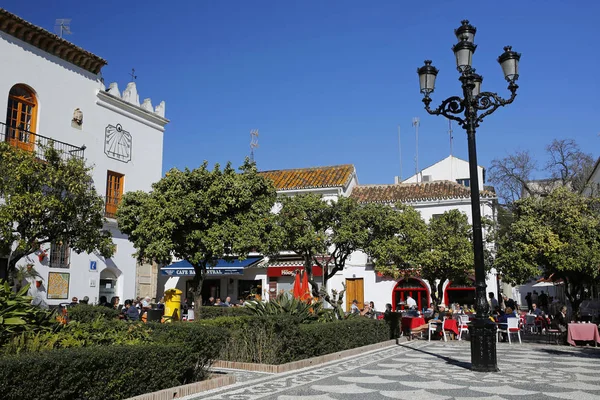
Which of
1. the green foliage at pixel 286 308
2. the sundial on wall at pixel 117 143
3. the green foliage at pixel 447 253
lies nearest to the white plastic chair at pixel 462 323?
the green foliage at pixel 447 253

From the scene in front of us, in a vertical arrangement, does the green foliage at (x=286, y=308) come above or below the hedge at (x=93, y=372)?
above

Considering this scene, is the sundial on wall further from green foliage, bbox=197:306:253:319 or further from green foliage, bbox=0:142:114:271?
green foliage, bbox=197:306:253:319

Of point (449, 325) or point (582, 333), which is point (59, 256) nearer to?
point (449, 325)

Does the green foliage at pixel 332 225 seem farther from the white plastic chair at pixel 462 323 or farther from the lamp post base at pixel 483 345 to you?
the lamp post base at pixel 483 345

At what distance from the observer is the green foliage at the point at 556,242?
17219 millimetres

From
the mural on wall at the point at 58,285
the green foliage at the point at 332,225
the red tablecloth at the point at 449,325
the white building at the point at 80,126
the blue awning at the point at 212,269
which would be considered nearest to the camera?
the red tablecloth at the point at 449,325

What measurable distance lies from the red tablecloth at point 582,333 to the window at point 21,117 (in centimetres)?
1888

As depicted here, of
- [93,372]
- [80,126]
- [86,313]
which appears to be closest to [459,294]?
[80,126]

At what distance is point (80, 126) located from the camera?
72.1 feet

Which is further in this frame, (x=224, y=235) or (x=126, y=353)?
(x=224, y=235)

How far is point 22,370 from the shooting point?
5.56m

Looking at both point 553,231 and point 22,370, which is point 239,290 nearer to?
point 553,231

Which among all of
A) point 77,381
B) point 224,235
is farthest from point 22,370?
point 224,235

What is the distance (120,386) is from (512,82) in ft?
30.2
